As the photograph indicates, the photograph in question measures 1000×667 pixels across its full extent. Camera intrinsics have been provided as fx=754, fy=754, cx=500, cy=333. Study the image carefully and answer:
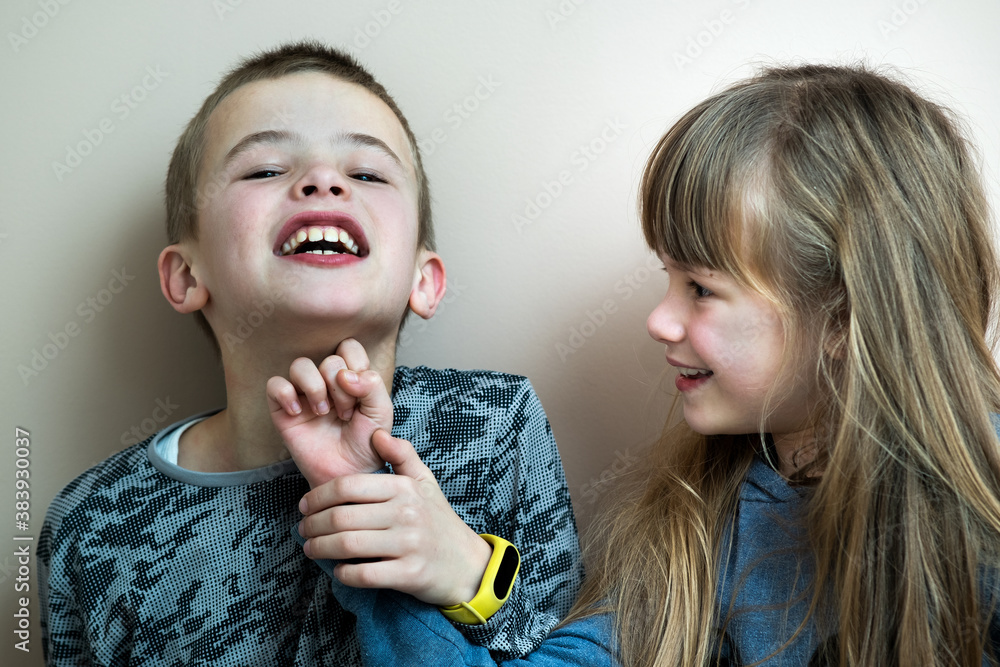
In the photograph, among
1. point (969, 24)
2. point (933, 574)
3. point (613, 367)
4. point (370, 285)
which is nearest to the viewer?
point (933, 574)

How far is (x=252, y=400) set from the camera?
1.08 metres

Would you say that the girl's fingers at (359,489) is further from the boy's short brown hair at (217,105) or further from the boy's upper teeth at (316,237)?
the boy's short brown hair at (217,105)

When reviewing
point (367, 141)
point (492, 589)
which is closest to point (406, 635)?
point (492, 589)

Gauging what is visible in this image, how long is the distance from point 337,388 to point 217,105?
0.51 m

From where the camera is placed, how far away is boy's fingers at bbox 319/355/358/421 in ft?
2.91

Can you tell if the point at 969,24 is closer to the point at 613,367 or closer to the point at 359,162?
the point at 613,367

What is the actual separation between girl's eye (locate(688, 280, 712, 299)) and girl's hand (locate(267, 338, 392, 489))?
0.39 metres

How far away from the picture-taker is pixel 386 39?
50.4 inches

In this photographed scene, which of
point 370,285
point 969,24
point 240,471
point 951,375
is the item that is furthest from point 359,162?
point 969,24

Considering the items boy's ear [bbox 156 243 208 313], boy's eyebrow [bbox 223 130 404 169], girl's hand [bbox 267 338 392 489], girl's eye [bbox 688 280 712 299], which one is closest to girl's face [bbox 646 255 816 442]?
girl's eye [bbox 688 280 712 299]

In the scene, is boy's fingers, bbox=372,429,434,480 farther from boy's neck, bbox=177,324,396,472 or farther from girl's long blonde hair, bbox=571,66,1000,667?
girl's long blonde hair, bbox=571,66,1000,667

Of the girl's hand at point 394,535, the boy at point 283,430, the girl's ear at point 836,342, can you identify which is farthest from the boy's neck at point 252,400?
the girl's ear at point 836,342

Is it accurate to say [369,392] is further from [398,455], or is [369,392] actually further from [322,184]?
[322,184]

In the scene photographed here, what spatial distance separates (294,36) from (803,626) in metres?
1.17
